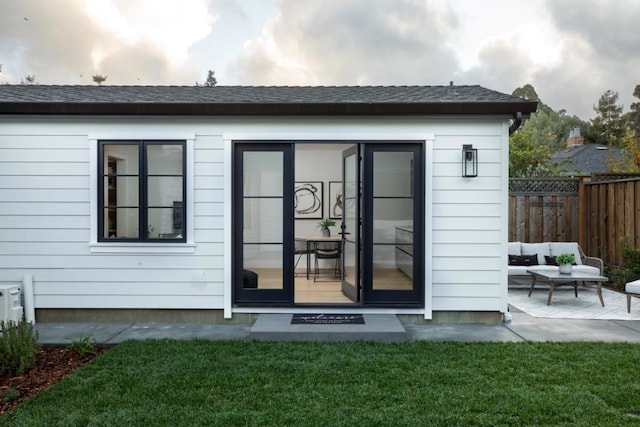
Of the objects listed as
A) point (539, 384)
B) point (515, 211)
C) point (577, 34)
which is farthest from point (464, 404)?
point (577, 34)

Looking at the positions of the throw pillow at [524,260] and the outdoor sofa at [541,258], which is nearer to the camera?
the outdoor sofa at [541,258]

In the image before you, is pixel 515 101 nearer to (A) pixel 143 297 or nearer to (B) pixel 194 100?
(B) pixel 194 100

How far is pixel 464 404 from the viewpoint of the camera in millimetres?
3031

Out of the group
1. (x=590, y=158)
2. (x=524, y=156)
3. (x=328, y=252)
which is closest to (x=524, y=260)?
(x=328, y=252)

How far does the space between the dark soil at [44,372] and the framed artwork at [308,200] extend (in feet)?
19.3

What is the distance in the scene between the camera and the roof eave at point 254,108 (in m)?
5.06

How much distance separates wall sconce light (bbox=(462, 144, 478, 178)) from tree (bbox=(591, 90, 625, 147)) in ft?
96.4

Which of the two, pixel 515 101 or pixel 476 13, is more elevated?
pixel 476 13

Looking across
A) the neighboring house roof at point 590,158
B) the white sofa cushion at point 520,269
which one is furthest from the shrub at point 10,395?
the neighboring house roof at point 590,158

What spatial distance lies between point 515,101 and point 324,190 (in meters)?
5.30

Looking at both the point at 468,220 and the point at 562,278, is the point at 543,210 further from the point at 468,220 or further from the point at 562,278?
the point at 468,220

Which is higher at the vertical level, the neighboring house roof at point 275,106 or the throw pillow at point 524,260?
the neighboring house roof at point 275,106

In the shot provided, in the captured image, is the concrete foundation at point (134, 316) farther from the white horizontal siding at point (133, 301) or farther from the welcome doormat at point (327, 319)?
the welcome doormat at point (327, 319)

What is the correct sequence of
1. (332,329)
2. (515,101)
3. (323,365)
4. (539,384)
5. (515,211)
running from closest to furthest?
(539,384) → (323,365) → (332,329) → (515,101) → (515,211)
